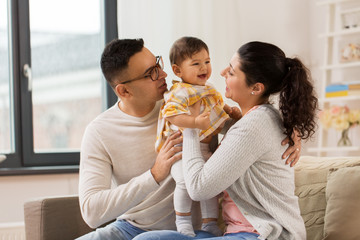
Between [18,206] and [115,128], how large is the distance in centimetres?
161

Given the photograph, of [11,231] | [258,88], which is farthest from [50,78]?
[258,88]

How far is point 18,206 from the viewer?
344 centimetres

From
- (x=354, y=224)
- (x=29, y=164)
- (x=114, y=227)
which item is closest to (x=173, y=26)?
(x=29, y=164)

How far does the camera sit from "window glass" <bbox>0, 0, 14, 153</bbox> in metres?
3.67

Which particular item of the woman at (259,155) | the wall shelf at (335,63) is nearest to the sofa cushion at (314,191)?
the woman at (259,155)

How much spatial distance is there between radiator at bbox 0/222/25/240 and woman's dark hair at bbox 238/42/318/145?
2.14 meters

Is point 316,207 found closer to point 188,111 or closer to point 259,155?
point 259,155

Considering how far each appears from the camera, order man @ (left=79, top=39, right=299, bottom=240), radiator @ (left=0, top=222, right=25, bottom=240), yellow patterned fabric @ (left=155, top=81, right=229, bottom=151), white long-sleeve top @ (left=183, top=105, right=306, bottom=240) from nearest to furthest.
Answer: white long-sleeve top @ (left=183, top=105, right=306, bottom=240), yellow patterned fabric @ (left=155, top=81, right=229, bottom=151), man @ (left=79, top=39, right=299, bottom=240), radiator @ (left=0, top=222, right=25, bottom=240)

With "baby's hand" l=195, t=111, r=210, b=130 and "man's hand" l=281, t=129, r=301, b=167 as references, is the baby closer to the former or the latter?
"baby's hand" l=195, t=111, r=210, b=130

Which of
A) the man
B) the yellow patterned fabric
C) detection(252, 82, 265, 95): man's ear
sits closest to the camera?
detection(252, 82, 265, 95): man's ear

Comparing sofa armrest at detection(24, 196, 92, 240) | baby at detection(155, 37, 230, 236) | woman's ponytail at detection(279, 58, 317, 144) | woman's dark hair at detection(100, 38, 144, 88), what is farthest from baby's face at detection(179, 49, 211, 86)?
sofa armrest at detection(24, 196, 92, 240)

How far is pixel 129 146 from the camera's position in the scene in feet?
7.02

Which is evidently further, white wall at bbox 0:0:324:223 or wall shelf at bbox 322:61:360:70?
wall shelf at bbox 322:61:360:70

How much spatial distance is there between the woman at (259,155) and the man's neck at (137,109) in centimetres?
40
